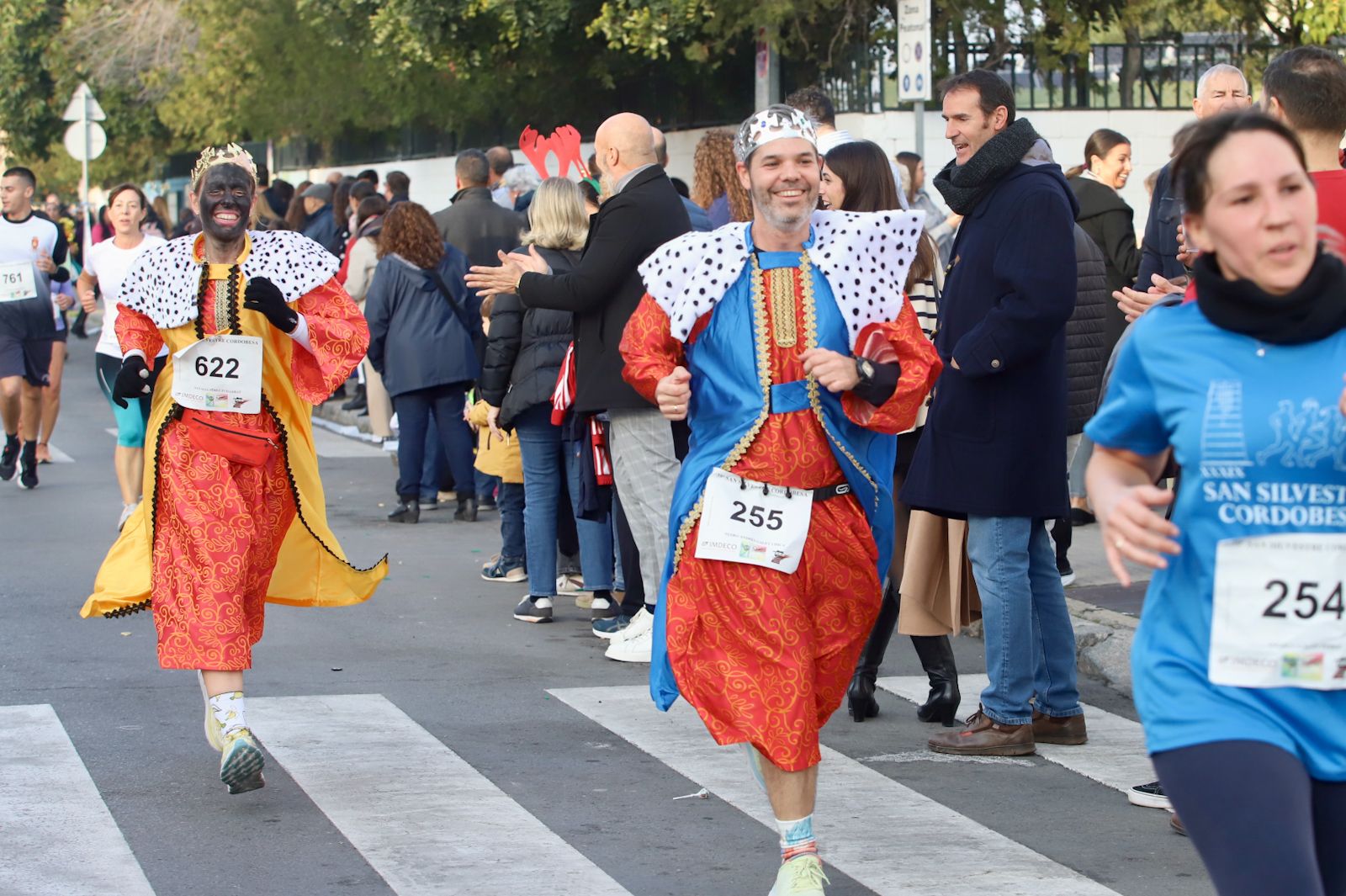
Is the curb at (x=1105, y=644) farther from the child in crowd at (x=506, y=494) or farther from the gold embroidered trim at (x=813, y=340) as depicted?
the child in crowd at (x=506, y=494)

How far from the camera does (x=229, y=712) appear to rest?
6.12 metres

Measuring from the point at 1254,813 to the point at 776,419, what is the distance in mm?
2164

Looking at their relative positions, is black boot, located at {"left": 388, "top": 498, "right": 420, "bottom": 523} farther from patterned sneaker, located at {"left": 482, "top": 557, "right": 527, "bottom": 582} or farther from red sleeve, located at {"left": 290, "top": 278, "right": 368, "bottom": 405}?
red sleeve, located at {"left": 290, "top": 278, "right": 368, "bottom": 405}

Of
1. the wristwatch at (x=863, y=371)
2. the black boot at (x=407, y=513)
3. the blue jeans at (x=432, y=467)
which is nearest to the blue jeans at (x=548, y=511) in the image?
the black boot at (x=407, y=513)

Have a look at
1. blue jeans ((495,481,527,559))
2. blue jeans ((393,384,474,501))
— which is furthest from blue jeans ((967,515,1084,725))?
blue jeans ((393,384,474,501))

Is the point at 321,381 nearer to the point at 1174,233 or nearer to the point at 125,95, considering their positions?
the point at 1174,233

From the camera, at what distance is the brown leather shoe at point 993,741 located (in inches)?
263

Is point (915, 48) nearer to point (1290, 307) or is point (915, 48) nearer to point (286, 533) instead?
point (286, 533)

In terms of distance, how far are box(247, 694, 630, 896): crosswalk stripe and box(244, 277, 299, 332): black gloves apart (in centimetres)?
139

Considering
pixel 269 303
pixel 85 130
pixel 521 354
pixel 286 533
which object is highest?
pixel 85 130

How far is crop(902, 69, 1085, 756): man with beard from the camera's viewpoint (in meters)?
6.36

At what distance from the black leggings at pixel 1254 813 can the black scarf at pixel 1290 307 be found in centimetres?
66

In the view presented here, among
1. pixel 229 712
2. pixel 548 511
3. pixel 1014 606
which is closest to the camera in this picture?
pixel 229 712

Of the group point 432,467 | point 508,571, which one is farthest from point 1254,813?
point 432,467
